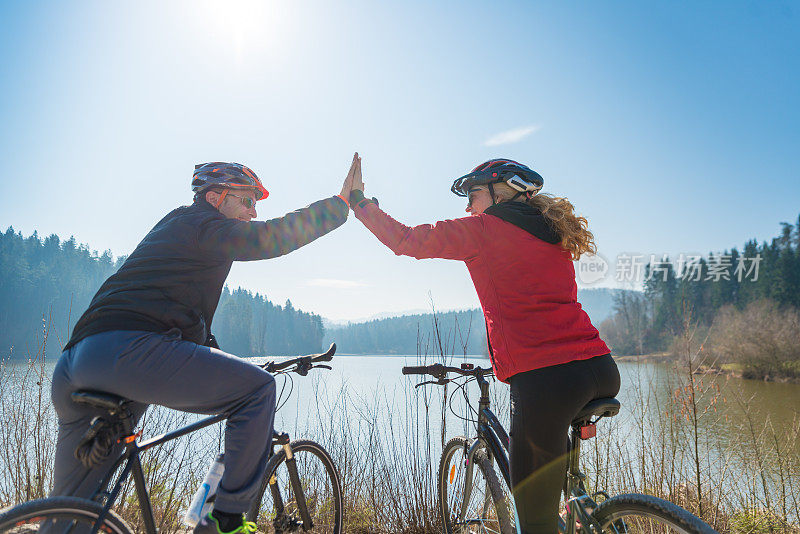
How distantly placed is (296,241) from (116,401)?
2.86 feet

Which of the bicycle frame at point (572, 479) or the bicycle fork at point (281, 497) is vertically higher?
the bicycle frame at point (572, 479)

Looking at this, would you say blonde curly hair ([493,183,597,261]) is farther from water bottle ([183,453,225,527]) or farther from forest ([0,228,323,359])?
forest ([0,228,323,359])

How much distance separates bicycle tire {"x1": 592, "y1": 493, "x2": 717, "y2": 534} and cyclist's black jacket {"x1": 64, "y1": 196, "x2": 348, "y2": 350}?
1.57 m

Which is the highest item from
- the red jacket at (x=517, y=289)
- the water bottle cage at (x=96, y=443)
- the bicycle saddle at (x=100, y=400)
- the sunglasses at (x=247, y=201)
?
the sunglasses at (x=247, y=201)

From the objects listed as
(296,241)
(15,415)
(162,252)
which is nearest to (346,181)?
(296,241)

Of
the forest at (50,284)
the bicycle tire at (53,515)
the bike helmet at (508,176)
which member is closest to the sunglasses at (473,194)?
the bike helmet at (508,176)

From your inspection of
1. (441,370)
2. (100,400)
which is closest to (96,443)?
(100,400)

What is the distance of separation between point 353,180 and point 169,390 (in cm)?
135

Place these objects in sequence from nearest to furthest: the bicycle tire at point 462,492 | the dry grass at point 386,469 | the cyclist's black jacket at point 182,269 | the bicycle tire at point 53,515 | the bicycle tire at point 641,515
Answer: the bicycle tire at point 53,515 < the bicycle tire at point 641,515 < the cyclist's black jacket at point 182,269 < the bicycle tire at point 462,492 < the dry grass at point 386,469

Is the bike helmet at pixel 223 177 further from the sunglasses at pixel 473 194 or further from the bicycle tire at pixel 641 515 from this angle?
the bicycle tire at pixel 641 515

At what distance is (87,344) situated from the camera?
1.52 metres

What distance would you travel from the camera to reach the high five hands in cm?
231

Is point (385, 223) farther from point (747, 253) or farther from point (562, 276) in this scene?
point (747, 253)

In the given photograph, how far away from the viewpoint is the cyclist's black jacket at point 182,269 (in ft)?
5.27
